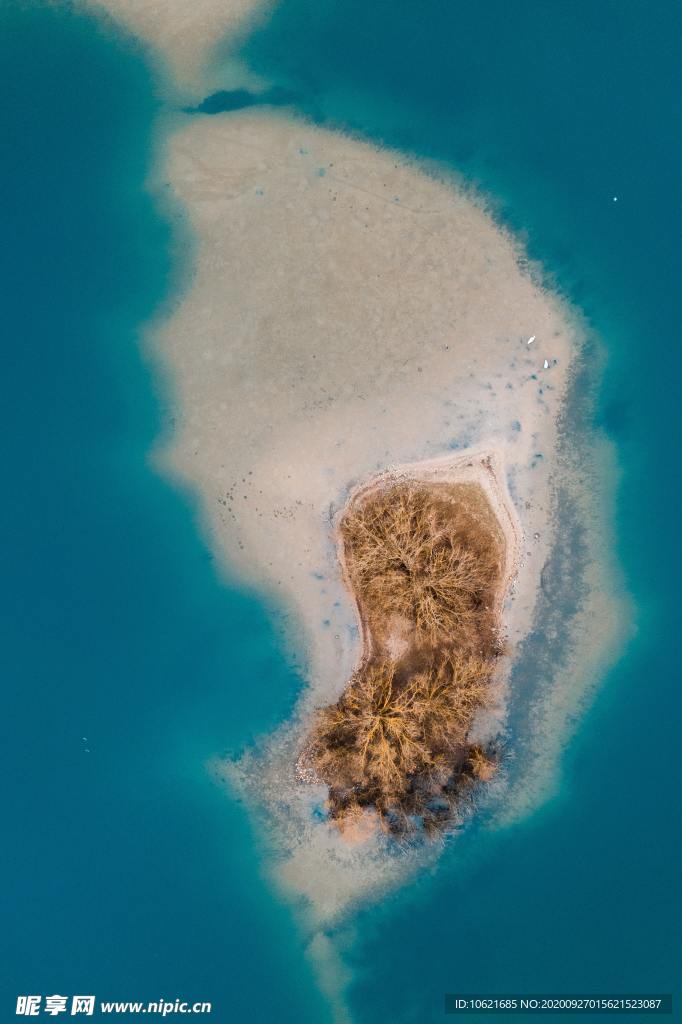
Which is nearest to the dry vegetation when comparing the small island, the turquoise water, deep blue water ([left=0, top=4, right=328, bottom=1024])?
the small island

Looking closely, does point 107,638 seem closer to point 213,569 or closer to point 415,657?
point 213,569

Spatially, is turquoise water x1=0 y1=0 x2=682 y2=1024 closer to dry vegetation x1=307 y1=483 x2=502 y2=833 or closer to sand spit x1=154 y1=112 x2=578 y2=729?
sand spit x1=154 y1=112 x2=578 y2=729

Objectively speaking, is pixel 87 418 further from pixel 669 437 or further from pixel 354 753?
pixel 669 437

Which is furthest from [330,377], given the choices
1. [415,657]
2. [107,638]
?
[107,638]

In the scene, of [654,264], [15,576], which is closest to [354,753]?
[15,576]

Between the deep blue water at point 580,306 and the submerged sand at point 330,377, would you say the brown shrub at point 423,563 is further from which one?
the deep blue water at point 580,306

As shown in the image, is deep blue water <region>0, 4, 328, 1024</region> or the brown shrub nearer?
the brown shrub
